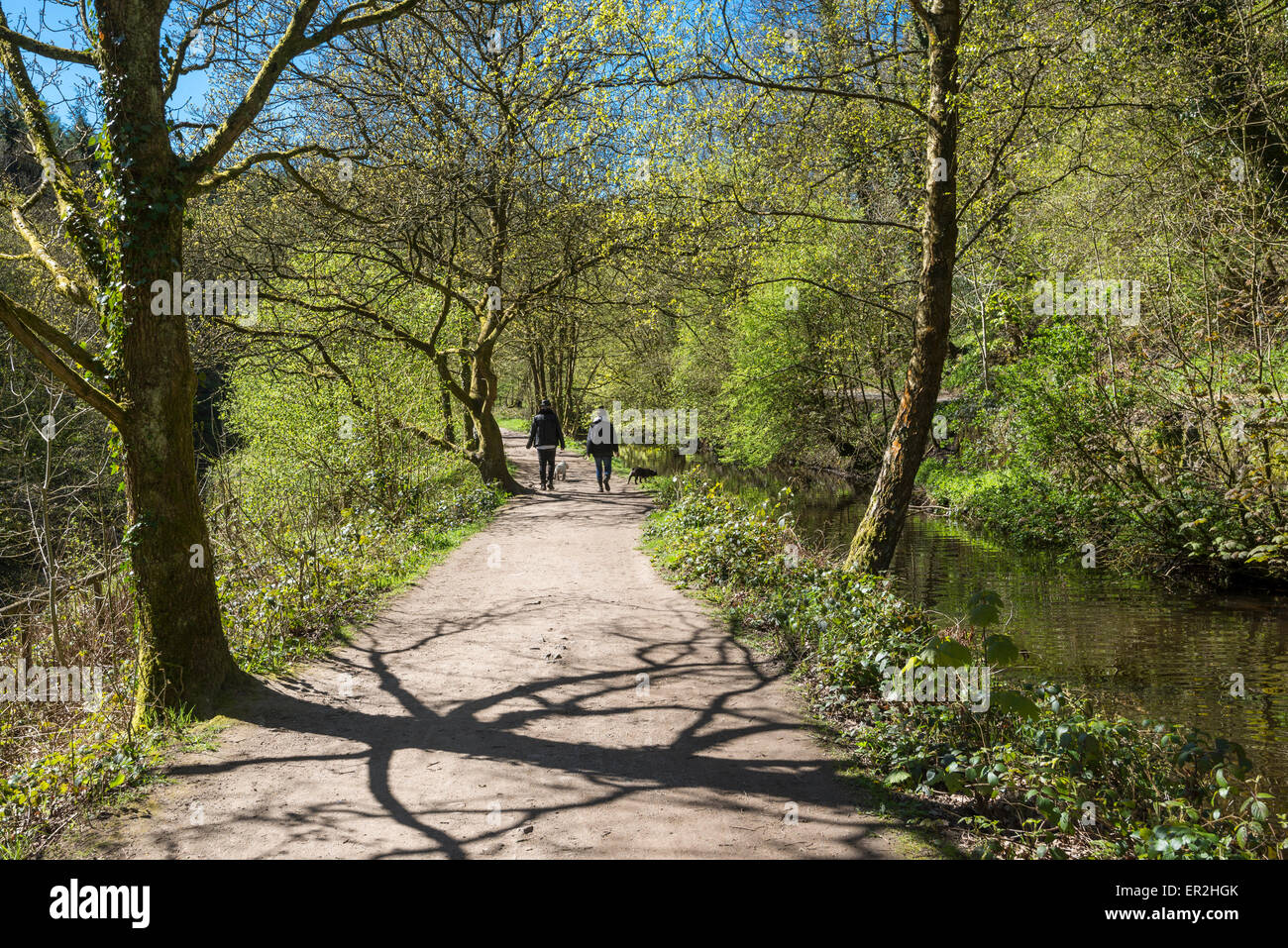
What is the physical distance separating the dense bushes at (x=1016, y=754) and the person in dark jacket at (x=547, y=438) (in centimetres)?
1246

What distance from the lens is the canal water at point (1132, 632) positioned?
26.4 ft

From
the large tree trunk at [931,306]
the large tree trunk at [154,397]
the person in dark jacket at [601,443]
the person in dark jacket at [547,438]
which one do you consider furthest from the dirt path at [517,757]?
the person in dark jacket at [601,443]

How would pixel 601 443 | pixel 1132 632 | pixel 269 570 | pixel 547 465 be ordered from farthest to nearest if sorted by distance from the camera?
1. pixel 547 465
2. pixel 601 443
3. pixel 1132 632
4. pixel 269 570

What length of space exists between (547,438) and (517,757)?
1472cm

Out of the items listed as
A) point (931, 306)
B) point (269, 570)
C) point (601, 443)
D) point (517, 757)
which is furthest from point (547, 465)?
point (517, 757)

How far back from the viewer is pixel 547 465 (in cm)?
2108

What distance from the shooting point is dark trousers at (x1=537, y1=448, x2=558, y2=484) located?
20.6 meters

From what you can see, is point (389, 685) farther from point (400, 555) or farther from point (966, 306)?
point (966, 306)

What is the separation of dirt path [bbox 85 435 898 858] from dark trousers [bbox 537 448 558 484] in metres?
11.2

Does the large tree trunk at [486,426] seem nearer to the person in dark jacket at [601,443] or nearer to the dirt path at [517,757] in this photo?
the person in dark jacket at [601,443]

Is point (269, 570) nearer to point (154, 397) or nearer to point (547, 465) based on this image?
point (154, 397)

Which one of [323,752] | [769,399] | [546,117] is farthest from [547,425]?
[323,752]

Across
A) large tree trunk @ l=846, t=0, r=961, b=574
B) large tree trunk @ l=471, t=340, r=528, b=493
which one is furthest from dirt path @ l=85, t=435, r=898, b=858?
large tree trunk @ l=471, t=340, r=528, b=493
